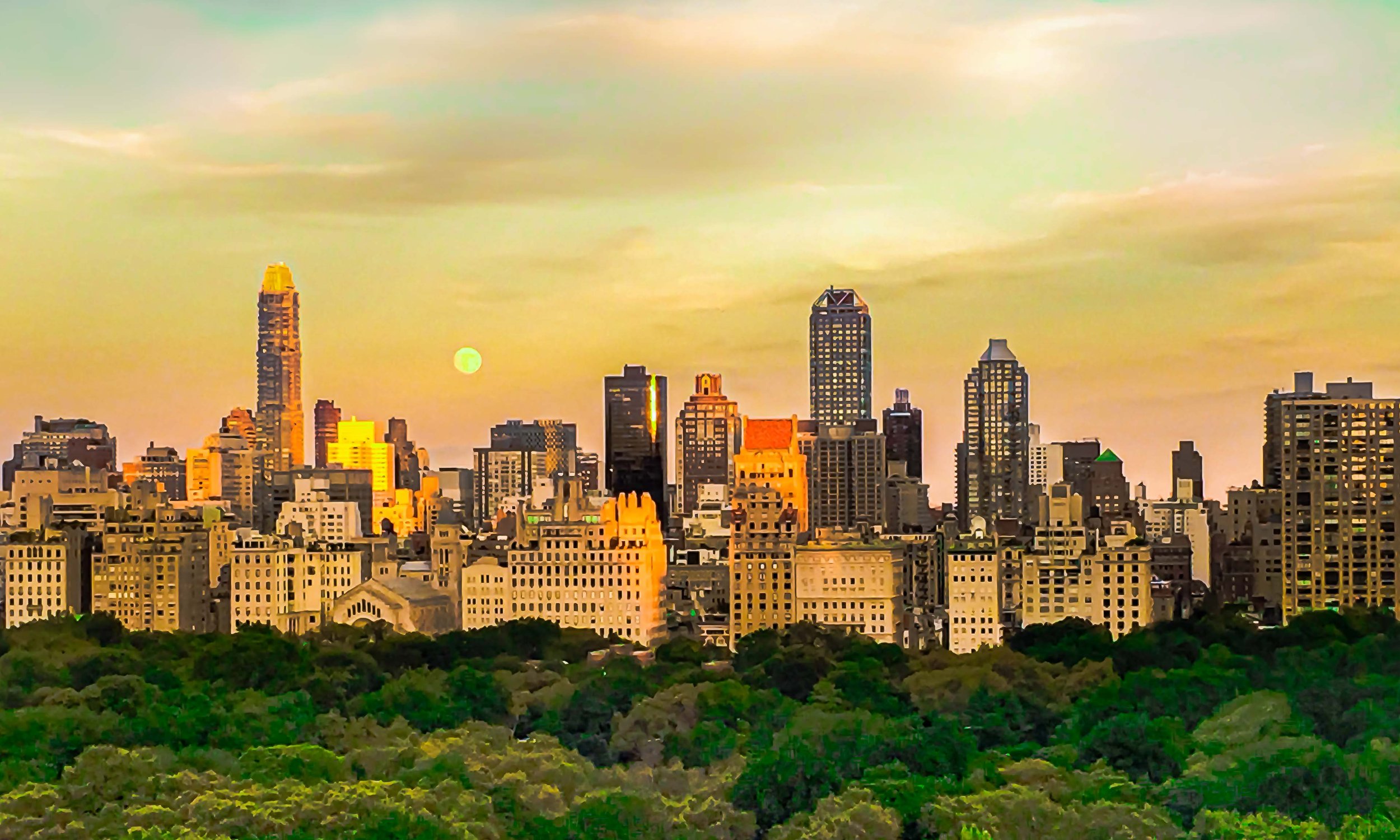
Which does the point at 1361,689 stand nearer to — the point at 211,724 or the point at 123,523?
the point at 211,724

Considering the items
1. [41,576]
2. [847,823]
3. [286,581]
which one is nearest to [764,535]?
[286,581]

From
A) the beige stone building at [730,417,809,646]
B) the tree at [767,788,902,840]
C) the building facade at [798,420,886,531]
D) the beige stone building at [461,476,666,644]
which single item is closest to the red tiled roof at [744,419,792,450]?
the beige stone building at [730,417,809,646]

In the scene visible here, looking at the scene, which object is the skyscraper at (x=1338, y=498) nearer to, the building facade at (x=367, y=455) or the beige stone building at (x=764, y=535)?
the beige stone building at (x=764, y=535)

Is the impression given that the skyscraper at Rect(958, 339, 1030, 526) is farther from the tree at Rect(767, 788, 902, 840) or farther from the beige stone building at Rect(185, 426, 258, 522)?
the tree at Rect(767, 788, 902, 840)

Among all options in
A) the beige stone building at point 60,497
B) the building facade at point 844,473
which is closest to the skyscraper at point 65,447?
the beige stone building at point 60,497

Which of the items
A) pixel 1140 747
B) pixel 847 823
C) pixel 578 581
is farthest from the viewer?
pixel 578 581

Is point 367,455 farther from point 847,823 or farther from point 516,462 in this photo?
point 847,823

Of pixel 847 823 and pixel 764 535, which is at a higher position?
pixel 764 535

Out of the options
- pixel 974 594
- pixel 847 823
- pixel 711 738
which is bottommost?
pixel 711 738
